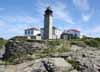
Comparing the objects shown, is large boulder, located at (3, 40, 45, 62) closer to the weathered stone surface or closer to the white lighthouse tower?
the weathered stone surface

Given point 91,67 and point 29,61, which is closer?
point 91,67

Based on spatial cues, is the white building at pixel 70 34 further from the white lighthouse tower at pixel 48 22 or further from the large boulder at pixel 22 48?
the large boulder at pixel 22 48

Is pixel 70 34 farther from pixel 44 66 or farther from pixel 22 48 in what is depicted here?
pixel 44 66

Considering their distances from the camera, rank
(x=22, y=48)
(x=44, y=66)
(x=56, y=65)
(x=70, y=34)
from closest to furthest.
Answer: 1. (x=56, y=65)
2. (x=44, y=66)
3. (x=22, y=48)
4. (x=70, y=34)

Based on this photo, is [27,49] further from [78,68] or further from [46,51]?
[78,68]

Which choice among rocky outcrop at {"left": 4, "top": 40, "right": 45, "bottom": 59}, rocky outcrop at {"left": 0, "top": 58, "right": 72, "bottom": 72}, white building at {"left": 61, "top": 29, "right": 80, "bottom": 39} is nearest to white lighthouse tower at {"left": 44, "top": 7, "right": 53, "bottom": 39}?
rocky outcrop at {"left": 4, "top": 40, "right": 45, "bottom": 59}

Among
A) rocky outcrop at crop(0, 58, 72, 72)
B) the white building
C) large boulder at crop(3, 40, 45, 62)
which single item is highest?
the white building

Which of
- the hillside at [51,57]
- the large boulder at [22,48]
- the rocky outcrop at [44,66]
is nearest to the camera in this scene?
the rocky outcrop at [44,66]

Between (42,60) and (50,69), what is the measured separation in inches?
84.6

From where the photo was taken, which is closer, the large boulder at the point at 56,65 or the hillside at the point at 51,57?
the large boulder at the point at 56,65

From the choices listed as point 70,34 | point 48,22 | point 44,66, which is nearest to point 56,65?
point 44,66

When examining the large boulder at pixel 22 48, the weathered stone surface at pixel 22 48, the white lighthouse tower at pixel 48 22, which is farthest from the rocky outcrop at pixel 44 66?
the white lighthouse tower at pixel 48 22

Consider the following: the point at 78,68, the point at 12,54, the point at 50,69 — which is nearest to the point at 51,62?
the point at 50,69

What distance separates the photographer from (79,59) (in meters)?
28.6
